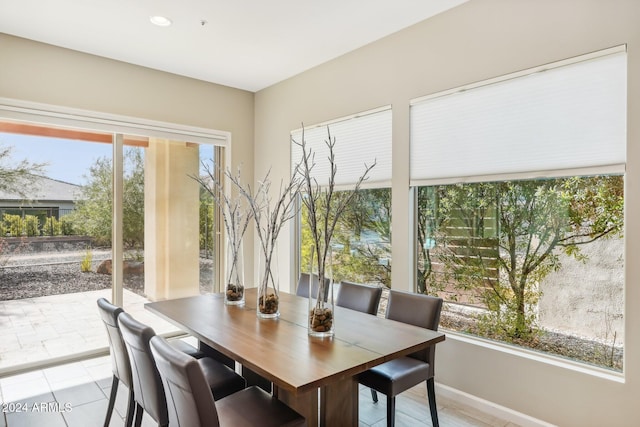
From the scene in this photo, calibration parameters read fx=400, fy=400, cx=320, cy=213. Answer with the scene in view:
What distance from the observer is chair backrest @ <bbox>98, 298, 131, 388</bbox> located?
6.84 feet

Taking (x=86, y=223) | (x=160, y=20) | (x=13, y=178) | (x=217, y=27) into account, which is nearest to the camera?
(x=160, y=20)

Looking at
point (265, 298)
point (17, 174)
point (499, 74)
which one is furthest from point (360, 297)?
point (17, 174)

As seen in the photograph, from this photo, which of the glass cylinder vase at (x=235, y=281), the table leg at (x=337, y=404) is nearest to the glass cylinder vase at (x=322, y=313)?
the table leg at (x=337, y=404)

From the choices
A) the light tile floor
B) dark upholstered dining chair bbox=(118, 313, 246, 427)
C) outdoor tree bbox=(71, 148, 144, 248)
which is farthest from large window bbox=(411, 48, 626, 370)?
outdoor tree bbox=(71, 148, 144, 248)

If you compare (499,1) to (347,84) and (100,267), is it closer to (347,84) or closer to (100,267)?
(347,84)

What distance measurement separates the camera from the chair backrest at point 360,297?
271 centimetres

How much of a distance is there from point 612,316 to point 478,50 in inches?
73.5

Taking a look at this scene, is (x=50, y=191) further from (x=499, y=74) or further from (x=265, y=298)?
(x=499, y=74)

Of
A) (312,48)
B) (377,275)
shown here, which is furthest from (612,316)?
(312,48)

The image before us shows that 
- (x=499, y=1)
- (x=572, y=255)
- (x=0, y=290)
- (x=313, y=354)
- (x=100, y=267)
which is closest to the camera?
(x=313, y=354)

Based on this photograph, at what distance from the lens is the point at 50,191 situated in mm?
3641

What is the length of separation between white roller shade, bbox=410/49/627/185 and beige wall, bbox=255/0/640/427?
0.25 feet

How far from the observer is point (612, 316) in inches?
90.0

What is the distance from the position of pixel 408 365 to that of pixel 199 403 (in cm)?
132
